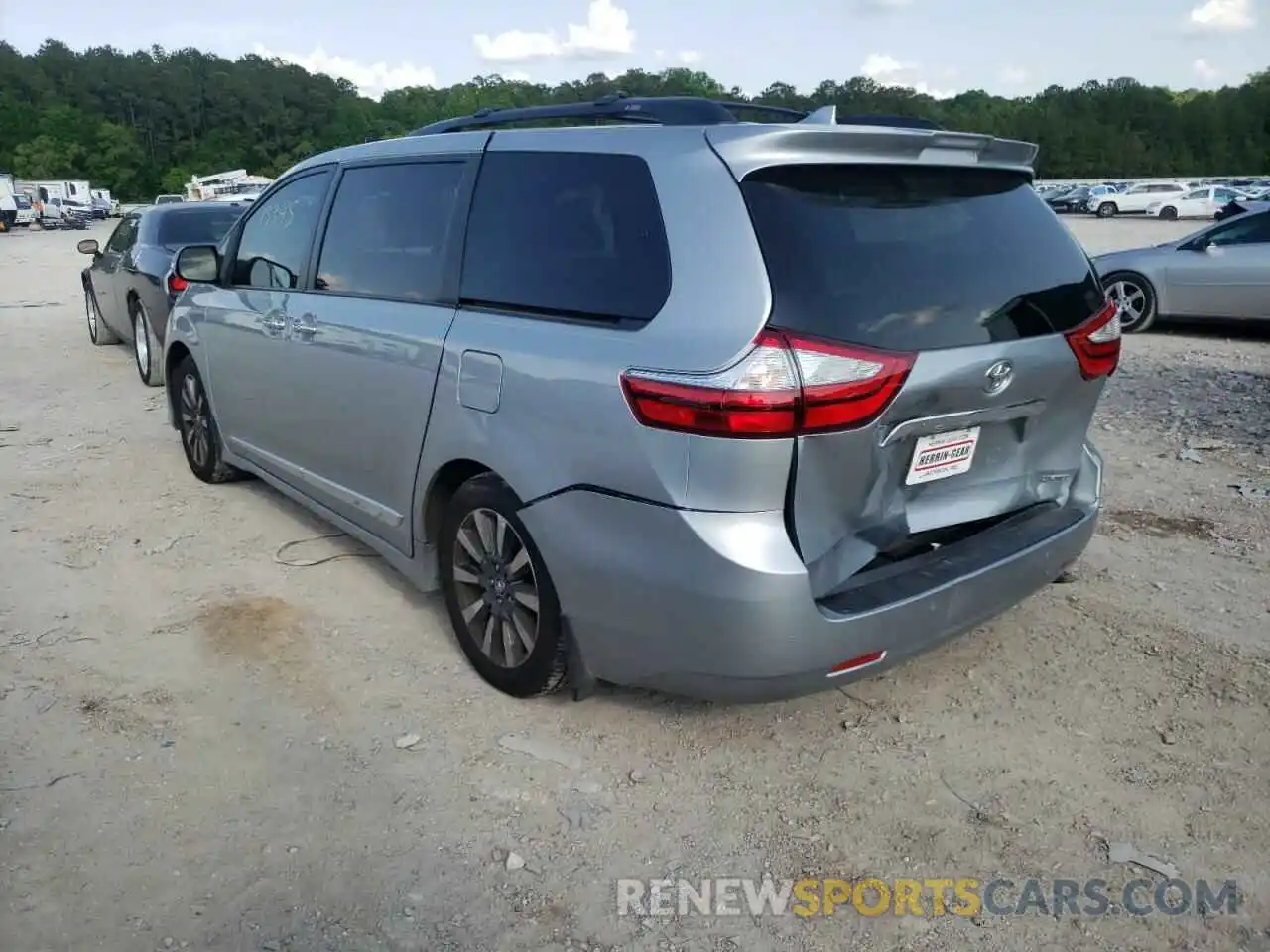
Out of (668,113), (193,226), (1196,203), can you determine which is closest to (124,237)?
(193,226)

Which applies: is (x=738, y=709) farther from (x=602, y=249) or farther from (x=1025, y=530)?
(x=602, y=249)

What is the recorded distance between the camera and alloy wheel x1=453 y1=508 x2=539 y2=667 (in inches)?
131

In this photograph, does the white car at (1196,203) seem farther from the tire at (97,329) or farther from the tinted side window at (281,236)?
the tinted side window at (281,236)

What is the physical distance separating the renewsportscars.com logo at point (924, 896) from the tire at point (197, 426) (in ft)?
13.3

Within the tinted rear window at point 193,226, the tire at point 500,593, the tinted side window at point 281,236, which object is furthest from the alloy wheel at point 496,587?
the tinted rear window at point 193,226

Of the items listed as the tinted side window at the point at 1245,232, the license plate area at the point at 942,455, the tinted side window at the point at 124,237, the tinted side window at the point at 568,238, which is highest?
the tinted side window at the point at 568,238

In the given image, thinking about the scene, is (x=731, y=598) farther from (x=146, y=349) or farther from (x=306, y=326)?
(x=146, y=349)

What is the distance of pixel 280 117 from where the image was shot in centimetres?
12862

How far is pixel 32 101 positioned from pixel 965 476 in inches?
5893

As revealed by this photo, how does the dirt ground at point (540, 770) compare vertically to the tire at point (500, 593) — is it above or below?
Answer: below

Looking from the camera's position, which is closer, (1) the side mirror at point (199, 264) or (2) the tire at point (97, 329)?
(1) the side mirror at point (199, 264)

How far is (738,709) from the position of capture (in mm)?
3506

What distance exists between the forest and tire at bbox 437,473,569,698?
71556 millimetres

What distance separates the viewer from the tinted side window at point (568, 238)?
9.54 ft
